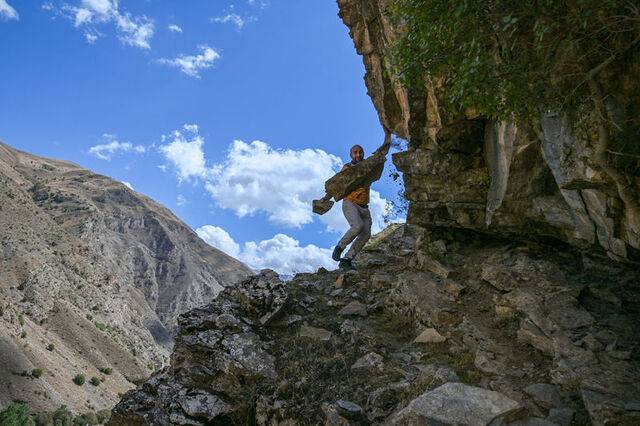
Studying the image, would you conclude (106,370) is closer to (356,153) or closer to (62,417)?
(62,417)

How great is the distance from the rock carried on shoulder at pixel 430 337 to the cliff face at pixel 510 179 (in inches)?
129

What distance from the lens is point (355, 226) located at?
14.8 meters

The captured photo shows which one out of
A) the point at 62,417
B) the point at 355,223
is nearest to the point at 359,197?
the point at 355,223

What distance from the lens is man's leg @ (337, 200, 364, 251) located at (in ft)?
48.6

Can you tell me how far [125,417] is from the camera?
9539 millimetres

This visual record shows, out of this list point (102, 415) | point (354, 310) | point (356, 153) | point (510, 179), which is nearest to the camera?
point (510, 179)

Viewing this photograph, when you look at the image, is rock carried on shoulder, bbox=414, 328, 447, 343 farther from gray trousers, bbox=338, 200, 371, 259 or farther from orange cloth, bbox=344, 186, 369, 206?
orange cloth, bbox=344, 186, 369, 206

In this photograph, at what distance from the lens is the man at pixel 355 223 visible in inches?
583

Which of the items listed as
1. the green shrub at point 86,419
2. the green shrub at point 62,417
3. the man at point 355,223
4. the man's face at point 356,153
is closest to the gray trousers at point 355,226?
the man at point 355,223

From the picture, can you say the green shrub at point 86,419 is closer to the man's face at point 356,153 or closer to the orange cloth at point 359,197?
the orange cloth at point 359,197

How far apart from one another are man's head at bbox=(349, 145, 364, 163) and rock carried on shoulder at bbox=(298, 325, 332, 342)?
6.70m

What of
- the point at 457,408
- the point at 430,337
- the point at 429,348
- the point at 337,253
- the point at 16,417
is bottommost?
the point at 16,417

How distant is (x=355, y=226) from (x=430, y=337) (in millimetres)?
5905

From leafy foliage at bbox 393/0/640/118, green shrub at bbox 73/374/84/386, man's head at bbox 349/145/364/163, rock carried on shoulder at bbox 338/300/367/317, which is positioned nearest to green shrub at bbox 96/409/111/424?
green shrub at bbox 73/374/84/386
